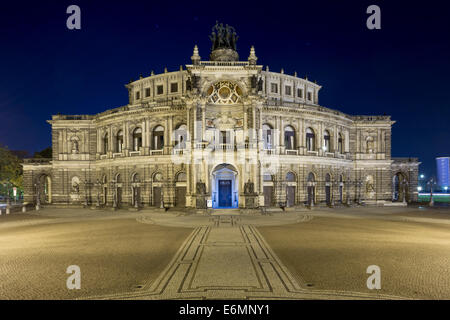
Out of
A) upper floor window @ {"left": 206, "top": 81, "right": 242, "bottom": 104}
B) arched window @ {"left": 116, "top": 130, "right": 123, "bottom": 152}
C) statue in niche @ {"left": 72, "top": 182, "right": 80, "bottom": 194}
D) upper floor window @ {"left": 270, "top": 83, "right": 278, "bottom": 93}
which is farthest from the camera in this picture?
statue in niche @ {"left": 72, "top": 182, "right": 80, "bottom": 194}

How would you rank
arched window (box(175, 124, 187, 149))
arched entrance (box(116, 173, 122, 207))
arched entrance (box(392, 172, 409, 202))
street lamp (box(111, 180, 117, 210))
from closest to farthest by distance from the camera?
1. arched window (box(175, 124, 187, 149))
2. street lamp (box(111, 180, 117, 210))
3. arched entrance (box(116, 173, 122, 207))
4. arched entrance (box(392, 172, 409, 202))

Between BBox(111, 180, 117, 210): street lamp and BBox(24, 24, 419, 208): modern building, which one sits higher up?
BBox(24, 24, 419, 208): modern building

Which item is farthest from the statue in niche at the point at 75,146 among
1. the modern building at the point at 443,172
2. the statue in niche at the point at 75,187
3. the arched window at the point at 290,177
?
the modern building at the point at 443,172

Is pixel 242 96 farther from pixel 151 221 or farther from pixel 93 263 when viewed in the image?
pixel 93 263

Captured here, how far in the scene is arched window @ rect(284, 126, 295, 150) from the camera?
41.3 meters

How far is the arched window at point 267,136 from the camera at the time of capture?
3976cm

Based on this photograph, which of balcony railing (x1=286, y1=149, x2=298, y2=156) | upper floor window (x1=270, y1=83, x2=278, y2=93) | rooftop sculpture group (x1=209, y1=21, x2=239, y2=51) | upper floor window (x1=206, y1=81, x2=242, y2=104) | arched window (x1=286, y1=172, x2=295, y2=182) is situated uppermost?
rooftop sculpture group (x1=209, y1=21, x2=239, y2=51)

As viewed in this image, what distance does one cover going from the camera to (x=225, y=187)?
37875mm

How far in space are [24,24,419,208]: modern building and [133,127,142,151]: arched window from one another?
0.16 metres

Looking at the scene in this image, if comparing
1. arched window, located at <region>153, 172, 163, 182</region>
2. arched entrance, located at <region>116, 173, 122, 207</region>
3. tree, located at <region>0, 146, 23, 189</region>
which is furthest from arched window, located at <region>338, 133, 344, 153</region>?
tree, located at <region>0, 146, 23, 189</region>

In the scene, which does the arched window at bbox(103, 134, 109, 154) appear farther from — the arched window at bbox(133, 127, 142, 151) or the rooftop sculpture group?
the rooftop sculpture group

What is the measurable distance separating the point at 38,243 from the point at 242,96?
89.6 ft
